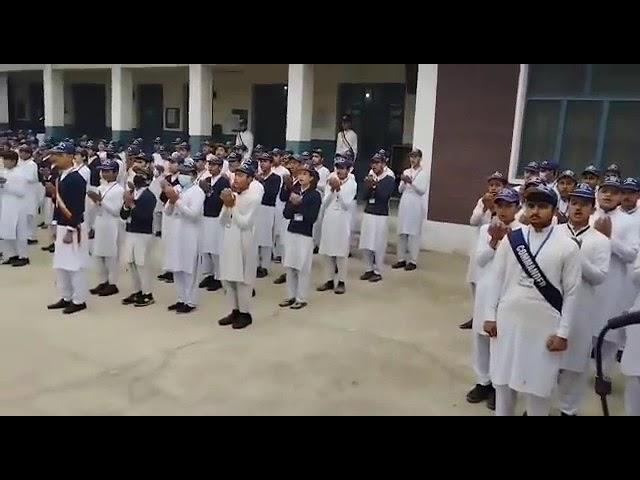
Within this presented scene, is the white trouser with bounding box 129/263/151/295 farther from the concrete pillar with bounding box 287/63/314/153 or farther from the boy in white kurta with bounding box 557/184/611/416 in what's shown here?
the concrete pillar with bounding box 287/63/314/153

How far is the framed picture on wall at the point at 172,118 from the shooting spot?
1723cm

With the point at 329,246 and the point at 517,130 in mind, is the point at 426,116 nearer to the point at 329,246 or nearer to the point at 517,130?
the point at 517,130

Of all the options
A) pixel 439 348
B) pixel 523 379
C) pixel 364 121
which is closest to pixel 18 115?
pixel 364 121

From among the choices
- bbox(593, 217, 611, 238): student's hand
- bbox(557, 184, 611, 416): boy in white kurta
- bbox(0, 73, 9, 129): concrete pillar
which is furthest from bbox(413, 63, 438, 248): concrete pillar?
bbox(0, 73, 9, 129): concrete pillar

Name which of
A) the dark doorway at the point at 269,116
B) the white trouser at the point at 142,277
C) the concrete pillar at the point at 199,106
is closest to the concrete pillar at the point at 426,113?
the white trouser at the point at 142,277

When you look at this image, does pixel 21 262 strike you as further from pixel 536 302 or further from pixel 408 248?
pixel 536 302

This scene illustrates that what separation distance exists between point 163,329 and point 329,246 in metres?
2.56

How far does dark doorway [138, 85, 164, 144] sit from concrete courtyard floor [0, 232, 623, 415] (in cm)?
1050

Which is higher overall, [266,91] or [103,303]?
[266,91]

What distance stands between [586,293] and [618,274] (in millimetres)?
786

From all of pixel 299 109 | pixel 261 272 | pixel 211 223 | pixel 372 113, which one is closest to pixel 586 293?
pixel 211 223

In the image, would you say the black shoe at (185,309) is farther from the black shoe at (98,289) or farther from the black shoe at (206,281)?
the black shoe at (98,289)

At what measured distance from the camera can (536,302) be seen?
3533mm

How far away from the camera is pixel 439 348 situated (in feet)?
19.7
